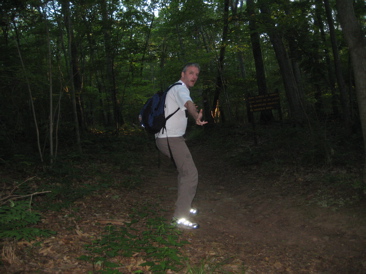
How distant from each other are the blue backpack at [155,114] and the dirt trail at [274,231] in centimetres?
154

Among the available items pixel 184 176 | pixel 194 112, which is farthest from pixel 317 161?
pixel 194 112

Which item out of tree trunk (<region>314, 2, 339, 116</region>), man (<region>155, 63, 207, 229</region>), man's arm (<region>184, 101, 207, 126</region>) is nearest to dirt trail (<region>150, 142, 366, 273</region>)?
man (<region>155, 63, 207, 229</region>)

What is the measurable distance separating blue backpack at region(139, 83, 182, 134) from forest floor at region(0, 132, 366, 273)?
4.58ft

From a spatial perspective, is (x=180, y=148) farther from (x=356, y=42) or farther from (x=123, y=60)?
(x=123, y=60)

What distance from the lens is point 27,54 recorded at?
372 inches

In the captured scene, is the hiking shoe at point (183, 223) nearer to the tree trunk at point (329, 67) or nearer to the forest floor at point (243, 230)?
the forest floor at point (243, 230)

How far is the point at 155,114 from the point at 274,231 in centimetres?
239

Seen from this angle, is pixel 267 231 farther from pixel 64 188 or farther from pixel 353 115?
pixel 353 115

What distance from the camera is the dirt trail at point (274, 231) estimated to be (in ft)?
10.7

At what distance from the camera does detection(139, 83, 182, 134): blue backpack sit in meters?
4.06

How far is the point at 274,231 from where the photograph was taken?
4.27 meters

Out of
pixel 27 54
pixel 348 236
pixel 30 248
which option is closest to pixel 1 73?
pixel 27 54

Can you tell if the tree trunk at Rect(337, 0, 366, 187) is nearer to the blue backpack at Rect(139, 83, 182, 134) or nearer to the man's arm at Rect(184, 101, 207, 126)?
the man's arm at Rect(184, 101, 207, 126)

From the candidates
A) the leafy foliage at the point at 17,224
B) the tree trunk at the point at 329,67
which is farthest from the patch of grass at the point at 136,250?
the tree trunk at the point at 329,67
